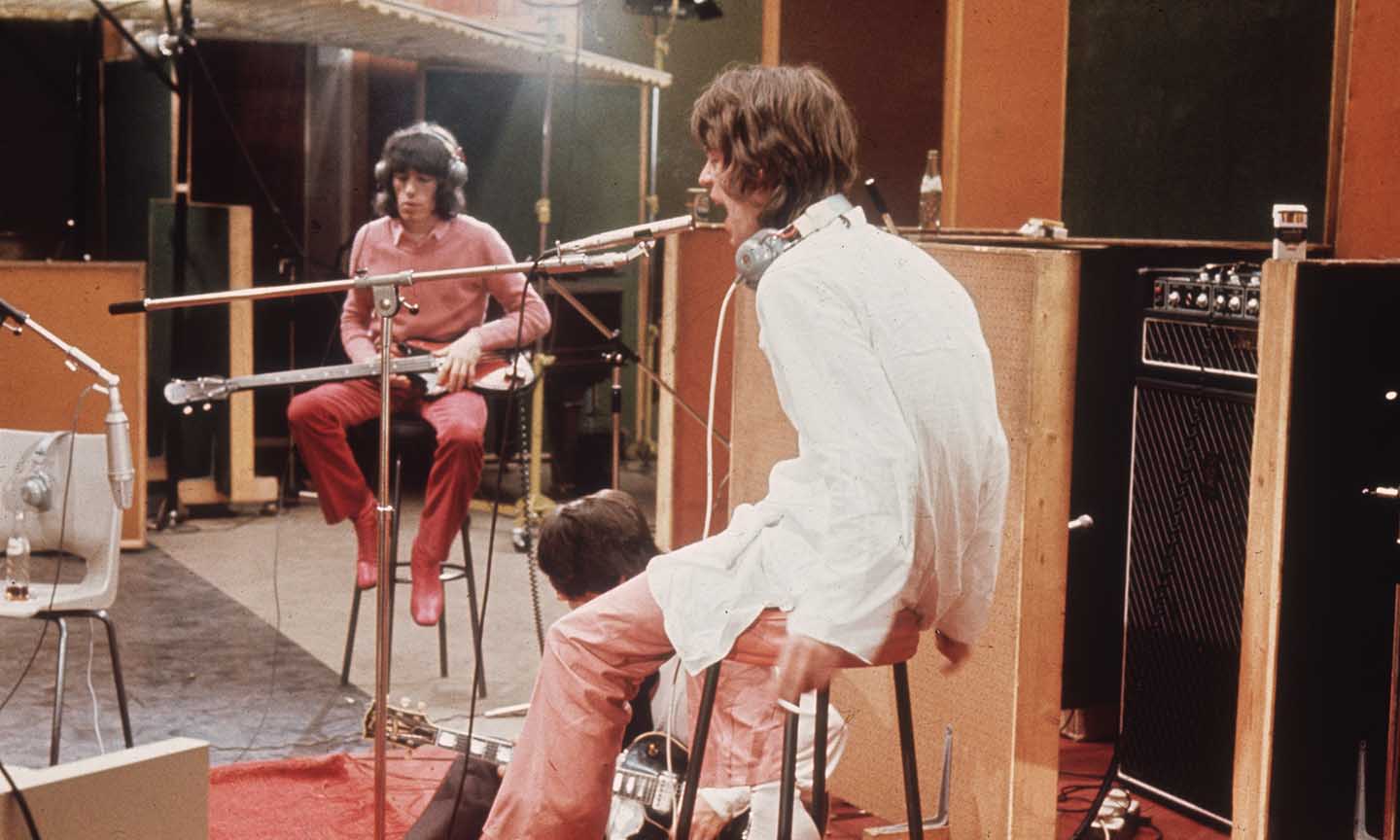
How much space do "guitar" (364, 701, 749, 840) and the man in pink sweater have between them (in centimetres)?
122

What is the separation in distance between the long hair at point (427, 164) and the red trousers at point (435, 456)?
0.66 meters

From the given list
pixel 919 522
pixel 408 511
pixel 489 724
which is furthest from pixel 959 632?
pixel 408 511

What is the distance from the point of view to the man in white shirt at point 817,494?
90.0 inches

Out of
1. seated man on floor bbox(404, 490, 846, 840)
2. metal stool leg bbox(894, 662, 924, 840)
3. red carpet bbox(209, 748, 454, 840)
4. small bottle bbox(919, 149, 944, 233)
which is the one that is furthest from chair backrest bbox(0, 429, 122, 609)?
small bottle bbox(919, 149, 944, 233)

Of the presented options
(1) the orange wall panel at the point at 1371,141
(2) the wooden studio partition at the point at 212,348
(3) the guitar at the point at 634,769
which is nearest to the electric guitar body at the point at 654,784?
(3) the guitar at the point at 634,769

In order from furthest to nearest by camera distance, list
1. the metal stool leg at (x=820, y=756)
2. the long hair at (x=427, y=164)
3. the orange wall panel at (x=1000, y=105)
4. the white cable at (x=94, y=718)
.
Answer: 1. the long hair at (x=427, y=164)
2. the orange wall panel at (x=1000, y=105)
3. the white cable at (x=94, y=718)
4. the metal stool leg at (x=820, y=756)

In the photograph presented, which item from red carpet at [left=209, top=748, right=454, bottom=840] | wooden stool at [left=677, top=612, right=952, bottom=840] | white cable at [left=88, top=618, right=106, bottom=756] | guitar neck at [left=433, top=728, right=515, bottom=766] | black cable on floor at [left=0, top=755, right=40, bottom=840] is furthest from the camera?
white cable at [left=88, top=618, right=106, bottom=756]

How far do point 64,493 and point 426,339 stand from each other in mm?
1306

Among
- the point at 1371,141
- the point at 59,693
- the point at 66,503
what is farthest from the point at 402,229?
the point at 1371,141

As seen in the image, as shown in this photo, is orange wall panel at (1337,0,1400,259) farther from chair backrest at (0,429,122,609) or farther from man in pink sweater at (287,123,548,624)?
chair backrest at (0,429,122,609)

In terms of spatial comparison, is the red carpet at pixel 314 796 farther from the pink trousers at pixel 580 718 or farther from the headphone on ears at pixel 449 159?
the headphone on ears at pixel 449 159

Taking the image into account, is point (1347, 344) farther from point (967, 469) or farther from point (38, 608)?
point (38, 608)

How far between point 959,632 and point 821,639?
39cm

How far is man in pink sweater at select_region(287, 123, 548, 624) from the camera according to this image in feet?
15.4
